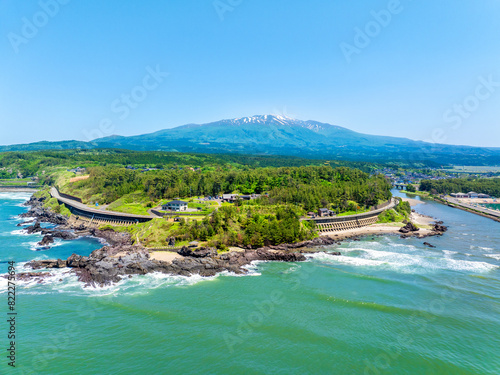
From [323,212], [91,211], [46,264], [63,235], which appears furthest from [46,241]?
[323,212]

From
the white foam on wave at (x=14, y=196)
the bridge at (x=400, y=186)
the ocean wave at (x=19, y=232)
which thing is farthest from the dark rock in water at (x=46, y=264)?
the bridge at (x=400, y=186)

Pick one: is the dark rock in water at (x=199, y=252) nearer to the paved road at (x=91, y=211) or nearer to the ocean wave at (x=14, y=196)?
the paved road at (x=91, y=211)

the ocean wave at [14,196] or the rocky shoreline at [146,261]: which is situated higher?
the ocean wave at [14,196]

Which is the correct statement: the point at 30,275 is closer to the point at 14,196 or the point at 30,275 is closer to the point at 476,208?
the point at 14,196

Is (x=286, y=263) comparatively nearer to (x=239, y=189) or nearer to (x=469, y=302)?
(x=469, y=302)

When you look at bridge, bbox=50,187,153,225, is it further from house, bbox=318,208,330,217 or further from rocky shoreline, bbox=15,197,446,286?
house, bbox=318,208,330,217

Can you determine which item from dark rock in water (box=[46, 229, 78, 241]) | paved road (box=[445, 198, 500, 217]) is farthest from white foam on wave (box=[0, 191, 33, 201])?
paved road (box=[445, 198, 500, 217])
